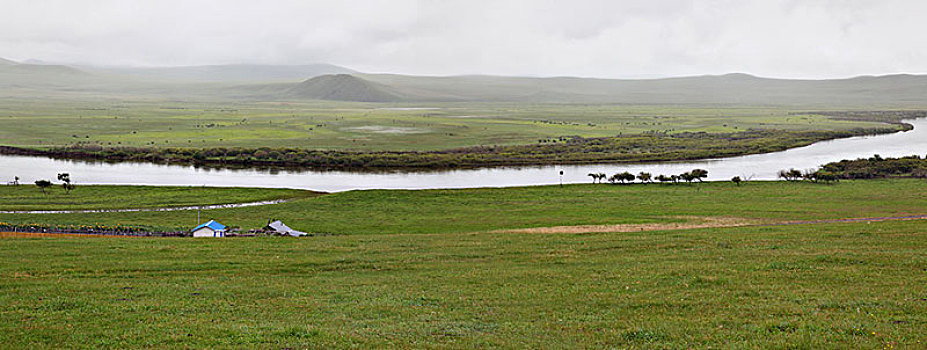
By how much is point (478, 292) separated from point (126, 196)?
39.7 meters

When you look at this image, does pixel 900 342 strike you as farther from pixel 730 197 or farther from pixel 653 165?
pixel 653 165

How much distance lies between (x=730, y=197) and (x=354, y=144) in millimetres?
57860

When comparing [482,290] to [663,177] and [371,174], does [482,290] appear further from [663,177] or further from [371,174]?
[371,174]

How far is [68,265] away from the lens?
2016 cm

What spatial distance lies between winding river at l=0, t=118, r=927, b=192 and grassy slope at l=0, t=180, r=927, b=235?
11.6 meters

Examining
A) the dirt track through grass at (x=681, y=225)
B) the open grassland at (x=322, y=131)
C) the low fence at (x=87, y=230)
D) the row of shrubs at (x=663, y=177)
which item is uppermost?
the open grassland at (x=322, y=131)

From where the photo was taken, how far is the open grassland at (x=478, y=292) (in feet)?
39.8

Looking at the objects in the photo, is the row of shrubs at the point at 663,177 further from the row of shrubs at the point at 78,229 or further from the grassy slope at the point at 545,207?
the row of shrubs at the point at 78,229

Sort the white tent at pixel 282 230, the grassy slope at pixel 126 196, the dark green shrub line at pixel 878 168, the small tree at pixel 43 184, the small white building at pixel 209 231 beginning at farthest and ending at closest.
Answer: the dark green shrub line at pixel 878 168, the small tree at pixel 43 184, the grassy slope at pixel 126 196, the white tent at pixel 282 230, the small white building at pixel 209 231

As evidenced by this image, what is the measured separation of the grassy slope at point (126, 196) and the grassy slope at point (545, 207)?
3.66m

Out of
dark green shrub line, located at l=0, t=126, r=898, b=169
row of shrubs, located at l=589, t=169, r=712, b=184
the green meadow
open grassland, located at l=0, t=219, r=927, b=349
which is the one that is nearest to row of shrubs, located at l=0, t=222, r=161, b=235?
the green meadow

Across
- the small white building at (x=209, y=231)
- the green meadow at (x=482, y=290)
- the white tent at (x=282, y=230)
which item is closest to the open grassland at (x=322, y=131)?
the white tent at (x=282, y=230)

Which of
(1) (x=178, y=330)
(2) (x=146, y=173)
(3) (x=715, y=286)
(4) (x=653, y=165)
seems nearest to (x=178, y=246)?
(1) (x=178, y=330)

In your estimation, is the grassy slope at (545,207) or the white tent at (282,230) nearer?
the white tent at (282,230)
